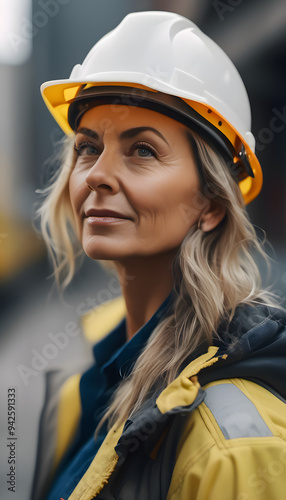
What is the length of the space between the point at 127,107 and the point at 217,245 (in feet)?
2.21

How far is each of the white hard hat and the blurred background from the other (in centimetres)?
52

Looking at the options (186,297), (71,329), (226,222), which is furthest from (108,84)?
(71,329)

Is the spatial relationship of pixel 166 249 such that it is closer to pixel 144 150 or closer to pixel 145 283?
pixel 145 283

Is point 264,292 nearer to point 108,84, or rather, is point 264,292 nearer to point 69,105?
point 108,84

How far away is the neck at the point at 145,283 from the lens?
1.90 metres

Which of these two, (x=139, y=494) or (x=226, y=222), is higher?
(x=226, y=222)

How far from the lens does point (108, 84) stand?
180 centimetres

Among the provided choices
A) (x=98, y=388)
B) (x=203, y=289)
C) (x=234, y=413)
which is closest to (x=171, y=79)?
(x=203, y=289)

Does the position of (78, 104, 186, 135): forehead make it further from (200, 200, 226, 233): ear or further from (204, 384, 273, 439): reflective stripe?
(204, 384, 273, 439): reflective stripe

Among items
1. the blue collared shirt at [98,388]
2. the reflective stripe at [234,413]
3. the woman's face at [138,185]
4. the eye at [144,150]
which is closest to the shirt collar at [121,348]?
the blue collared shirt at [98,388]

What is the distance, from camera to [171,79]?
5.72 ft

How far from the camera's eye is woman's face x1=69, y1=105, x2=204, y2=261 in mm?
1748

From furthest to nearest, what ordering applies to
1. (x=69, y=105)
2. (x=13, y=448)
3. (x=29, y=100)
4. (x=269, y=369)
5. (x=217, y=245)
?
(x=29, y=100)
(x=13, y=448)
(x=69, y=105)
(x=217, y=245)
(x=269, y=369)

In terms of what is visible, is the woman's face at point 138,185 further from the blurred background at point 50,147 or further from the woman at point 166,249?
the blurred background at point 50,147
